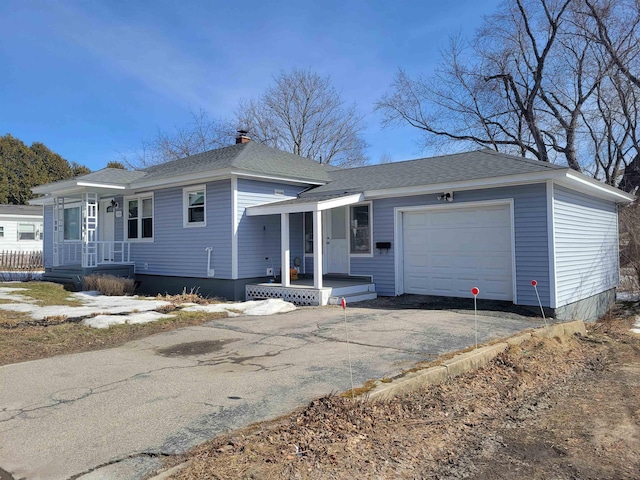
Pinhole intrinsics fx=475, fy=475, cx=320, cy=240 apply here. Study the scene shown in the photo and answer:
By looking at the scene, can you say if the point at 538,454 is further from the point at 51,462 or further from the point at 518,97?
the point at 518,97

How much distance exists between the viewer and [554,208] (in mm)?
10094

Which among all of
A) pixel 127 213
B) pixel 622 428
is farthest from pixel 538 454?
pixel 127 213

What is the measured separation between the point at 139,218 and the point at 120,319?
7118 mm

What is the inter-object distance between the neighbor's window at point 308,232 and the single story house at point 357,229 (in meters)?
0.03

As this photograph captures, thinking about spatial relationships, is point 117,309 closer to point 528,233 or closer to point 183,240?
point 183,240

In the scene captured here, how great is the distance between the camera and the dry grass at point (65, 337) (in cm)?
682

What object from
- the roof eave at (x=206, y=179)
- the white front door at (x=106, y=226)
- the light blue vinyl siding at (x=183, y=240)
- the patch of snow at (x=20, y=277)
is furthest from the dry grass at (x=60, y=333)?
the patch of snow at (x=20, y=277)

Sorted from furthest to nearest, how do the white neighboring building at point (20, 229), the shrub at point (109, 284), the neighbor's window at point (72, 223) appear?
the white neighboring building at point (20, 229), the neighbor's window at point (72, 223), the shrub at point (109, 284)

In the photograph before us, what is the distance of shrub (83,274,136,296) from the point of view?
13.4 meters

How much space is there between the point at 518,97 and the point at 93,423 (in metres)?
28.0

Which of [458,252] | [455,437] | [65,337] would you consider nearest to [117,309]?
[65,337]

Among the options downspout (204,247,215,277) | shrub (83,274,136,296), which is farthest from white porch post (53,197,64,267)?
downspout (204,247,215,277)

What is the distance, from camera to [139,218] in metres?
15.4

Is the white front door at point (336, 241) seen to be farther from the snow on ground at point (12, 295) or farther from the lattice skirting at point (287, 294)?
the snow on ground at point (12, 295)
